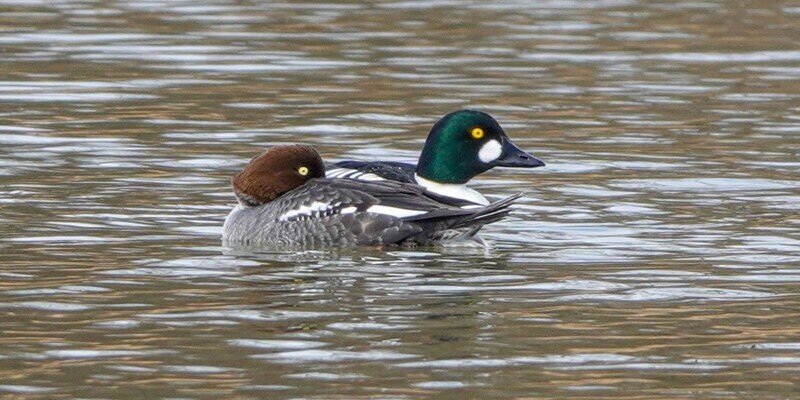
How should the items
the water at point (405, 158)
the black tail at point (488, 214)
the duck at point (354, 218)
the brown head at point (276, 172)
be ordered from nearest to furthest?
the water at point (405, 158)
the black tail at point (488, 214)
the duck at point (354, 218)
the brown head at point (276, 172)

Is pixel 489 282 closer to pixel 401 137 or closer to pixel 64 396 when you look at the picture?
pixel 64 396

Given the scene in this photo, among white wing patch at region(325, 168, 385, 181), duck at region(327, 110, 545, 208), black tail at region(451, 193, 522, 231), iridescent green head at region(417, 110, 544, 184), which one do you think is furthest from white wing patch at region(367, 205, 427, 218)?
iridescent green head at region(417, 110, 544, 184)

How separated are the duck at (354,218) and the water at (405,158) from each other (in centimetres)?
14

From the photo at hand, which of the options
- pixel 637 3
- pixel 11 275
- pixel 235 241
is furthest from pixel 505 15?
pixel 11 275

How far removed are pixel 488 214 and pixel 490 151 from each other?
1314 mm

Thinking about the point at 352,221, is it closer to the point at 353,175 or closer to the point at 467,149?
the point at 353,175

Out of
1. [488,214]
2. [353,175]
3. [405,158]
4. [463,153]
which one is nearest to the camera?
[488,214]

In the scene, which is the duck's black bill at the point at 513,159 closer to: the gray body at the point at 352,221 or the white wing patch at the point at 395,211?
the gray body at the point at 352,221

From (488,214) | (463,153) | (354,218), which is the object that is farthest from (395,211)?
(463,153)

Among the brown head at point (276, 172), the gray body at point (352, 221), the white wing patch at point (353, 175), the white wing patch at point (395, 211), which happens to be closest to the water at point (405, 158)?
the gray body at point (352, 221)

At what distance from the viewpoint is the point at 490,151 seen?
38.7 feet

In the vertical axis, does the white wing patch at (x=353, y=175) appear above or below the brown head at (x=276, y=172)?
below

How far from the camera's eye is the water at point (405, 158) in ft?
24.9

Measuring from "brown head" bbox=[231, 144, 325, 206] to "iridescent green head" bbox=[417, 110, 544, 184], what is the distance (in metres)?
0.83
